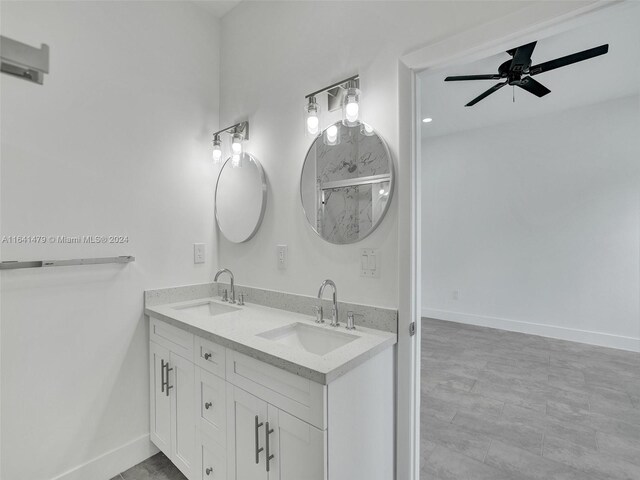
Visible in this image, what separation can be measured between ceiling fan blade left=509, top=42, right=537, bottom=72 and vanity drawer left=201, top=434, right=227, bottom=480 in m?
3.01

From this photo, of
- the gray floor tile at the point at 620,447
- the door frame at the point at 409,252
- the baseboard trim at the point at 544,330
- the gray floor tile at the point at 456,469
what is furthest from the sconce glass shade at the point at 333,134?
the baseboard trim at the point at 544,330

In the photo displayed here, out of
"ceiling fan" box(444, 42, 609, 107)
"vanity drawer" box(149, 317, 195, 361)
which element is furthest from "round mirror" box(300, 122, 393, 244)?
"ceiling fan" box(444, 42, 609, 107)

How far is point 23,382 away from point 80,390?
257mm

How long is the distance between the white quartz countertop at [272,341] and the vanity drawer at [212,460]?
51 cm

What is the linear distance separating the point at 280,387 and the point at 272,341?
0.76 feet

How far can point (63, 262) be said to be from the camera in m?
1.66

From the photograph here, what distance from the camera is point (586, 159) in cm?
393

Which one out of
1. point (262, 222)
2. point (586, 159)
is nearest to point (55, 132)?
point (262, 222)

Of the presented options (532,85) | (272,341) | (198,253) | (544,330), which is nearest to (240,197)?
(198,253)

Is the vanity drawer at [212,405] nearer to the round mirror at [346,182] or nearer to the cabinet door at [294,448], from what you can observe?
the cabinet door at [294,448]

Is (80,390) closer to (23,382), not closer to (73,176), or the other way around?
(23,382)

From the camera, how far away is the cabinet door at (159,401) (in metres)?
1.84

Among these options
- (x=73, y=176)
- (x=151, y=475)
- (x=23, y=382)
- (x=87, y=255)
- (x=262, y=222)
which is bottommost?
(x=151, y=475)

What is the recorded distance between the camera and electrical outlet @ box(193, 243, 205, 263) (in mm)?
2250
